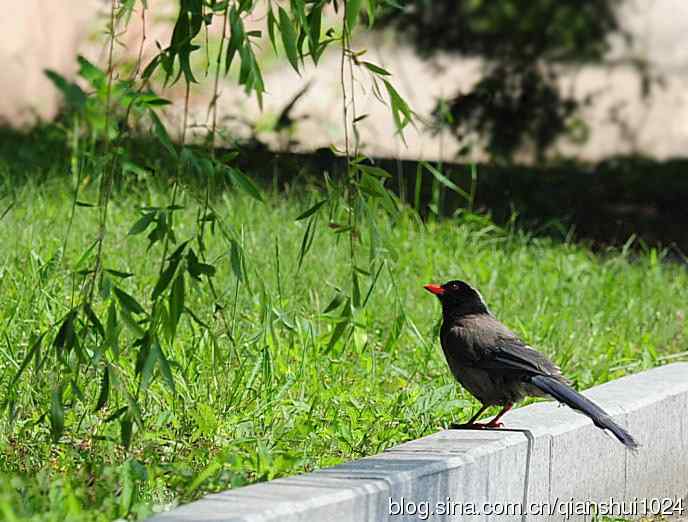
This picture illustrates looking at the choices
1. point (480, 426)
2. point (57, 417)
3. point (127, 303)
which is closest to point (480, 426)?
point (480, 426)

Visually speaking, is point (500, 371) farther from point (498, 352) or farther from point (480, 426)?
point (480, 426)

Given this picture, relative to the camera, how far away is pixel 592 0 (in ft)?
39.7

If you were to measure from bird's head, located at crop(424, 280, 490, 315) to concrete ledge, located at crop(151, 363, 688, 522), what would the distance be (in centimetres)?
45

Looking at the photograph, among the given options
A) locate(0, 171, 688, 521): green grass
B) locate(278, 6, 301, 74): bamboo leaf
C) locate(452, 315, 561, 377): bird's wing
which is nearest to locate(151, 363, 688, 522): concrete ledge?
locate(452, 315, 561, 377): bird's wing

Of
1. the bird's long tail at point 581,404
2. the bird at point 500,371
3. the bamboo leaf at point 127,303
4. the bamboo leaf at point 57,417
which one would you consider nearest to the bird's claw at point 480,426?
the bird at point 500,371

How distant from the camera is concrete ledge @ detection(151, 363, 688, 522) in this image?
3.17m

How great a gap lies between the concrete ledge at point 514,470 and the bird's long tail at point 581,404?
108 mm

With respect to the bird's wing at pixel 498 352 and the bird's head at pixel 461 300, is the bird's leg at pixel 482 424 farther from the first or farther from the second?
the bird's head at pixel 461 300

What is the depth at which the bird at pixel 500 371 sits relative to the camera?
428 cm

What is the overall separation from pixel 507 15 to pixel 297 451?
843cm

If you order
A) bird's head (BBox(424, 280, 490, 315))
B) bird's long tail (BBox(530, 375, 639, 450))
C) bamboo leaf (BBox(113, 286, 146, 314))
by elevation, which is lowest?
bird's long tail (BBox(530, 375, 639, 450))

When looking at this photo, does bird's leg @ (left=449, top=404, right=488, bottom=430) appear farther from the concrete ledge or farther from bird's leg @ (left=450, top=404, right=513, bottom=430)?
the concrete ledge

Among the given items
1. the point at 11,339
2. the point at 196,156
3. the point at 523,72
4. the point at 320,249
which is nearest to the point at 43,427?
the point at 11,339

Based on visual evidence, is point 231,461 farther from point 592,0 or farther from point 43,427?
point 592,0
